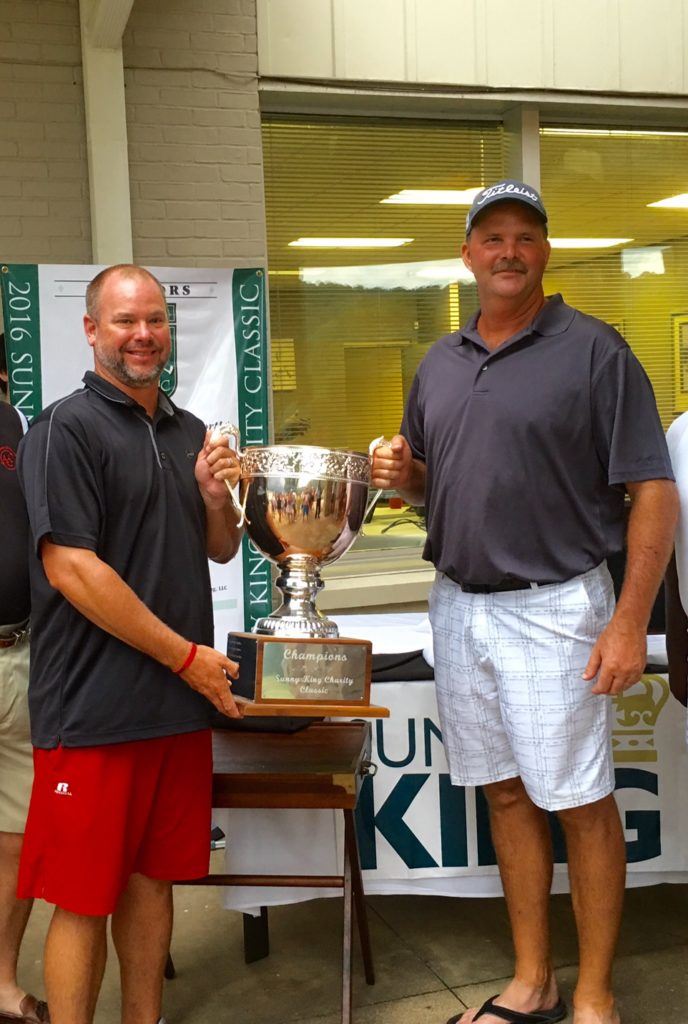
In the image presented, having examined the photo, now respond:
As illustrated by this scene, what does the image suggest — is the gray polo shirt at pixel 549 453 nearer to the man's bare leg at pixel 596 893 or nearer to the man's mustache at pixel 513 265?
the man's mustache at pixel 513 265

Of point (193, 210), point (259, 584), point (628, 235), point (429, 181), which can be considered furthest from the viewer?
point (628, 235)

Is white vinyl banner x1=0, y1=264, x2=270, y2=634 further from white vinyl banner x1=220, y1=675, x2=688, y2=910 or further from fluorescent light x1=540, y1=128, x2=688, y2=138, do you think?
fluorescent light x1=540, y1=128, x2=688, y2=138

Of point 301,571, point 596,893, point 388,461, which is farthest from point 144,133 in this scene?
point 596,893

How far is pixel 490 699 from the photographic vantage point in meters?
2.45

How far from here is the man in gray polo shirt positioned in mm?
2307

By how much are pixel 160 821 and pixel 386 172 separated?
4.00 metres

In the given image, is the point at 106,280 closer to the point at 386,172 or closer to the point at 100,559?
the point at 100,559

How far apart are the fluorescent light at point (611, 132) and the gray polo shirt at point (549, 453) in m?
3.63

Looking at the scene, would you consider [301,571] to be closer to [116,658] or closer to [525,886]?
[116,658]

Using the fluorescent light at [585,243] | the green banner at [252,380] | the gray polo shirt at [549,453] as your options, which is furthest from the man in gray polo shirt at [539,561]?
the fluorescent light at [585,243]

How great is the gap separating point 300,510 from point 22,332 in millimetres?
1934

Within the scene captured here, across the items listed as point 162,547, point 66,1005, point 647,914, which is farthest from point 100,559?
point 647,914

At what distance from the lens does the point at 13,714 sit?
97.7 inches

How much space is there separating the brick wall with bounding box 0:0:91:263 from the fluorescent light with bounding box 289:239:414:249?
3.51 feet
